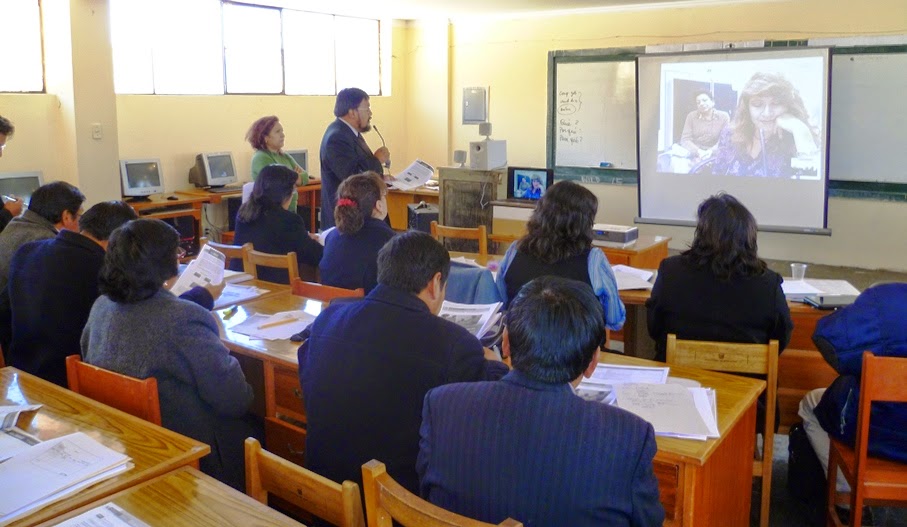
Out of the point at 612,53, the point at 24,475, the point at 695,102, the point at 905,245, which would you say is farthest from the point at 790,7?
the point at 24,475

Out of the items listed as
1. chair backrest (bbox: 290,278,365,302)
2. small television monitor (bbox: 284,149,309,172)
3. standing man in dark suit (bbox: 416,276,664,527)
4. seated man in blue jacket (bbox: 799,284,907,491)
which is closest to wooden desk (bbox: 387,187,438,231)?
small television monitor (bbox: 284,149,309,172)

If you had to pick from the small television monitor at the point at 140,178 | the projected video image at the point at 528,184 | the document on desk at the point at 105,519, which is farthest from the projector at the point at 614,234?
the small television monitor at the point at 140,178

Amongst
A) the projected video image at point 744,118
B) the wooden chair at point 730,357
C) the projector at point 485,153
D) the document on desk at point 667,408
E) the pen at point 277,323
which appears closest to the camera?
the document on desk at point 667,408

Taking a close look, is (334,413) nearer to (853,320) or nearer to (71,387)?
(71,387)

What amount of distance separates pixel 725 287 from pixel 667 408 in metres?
0.89

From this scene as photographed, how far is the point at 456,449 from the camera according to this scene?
150cm

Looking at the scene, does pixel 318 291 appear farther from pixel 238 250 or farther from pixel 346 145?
pixel 346 145

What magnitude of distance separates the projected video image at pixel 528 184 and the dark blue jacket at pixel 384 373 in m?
4.32

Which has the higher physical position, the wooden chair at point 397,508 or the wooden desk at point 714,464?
the wooden chair at point 397,508

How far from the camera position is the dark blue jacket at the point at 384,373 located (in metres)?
1.84

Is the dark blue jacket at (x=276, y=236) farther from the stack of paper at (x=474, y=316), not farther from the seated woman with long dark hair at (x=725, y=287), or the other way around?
the seated woman with long dark hair at (x=725, y=287)

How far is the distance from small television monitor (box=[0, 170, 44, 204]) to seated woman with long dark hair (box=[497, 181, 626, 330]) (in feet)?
14.4

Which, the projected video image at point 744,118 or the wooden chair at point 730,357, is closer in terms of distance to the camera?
the wooden chair at point 730,357

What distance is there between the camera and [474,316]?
106 inches
